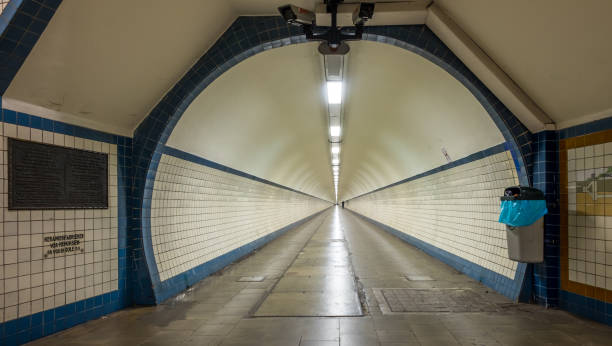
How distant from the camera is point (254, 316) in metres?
4.96

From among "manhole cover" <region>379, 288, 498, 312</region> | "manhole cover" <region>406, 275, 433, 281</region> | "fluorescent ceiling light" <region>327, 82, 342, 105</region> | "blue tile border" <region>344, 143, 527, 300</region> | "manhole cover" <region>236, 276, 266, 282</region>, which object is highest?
"fluorescent ceiling light" <region>327, 82, 342, 105</region>

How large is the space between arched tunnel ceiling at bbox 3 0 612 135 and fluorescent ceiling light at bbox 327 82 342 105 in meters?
2.09

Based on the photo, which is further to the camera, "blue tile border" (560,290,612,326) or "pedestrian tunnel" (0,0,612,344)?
"blue tile border" (560,290,612,326)

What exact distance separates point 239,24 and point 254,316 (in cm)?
426

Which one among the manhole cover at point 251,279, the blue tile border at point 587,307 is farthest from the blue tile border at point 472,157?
the manhole cover at point 251,279

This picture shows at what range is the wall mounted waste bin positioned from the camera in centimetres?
512

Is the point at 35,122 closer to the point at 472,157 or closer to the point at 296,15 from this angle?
the point at 296,15

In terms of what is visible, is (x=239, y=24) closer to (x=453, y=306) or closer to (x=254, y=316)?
(x=254, y=316)

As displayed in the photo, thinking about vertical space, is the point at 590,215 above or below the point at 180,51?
below

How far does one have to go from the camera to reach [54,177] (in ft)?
14.3

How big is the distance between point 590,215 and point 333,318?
3.70 metres

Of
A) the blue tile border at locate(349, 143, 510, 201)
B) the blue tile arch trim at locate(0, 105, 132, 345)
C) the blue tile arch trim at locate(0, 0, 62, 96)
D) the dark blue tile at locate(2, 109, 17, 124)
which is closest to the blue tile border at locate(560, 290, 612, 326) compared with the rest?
the blue tile border at locate(349, 143, 510, 201)

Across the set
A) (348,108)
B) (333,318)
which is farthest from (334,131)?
(333,318)

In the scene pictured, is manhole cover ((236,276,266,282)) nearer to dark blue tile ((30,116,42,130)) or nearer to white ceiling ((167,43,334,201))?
white ceiling ((167,43,334,201))
